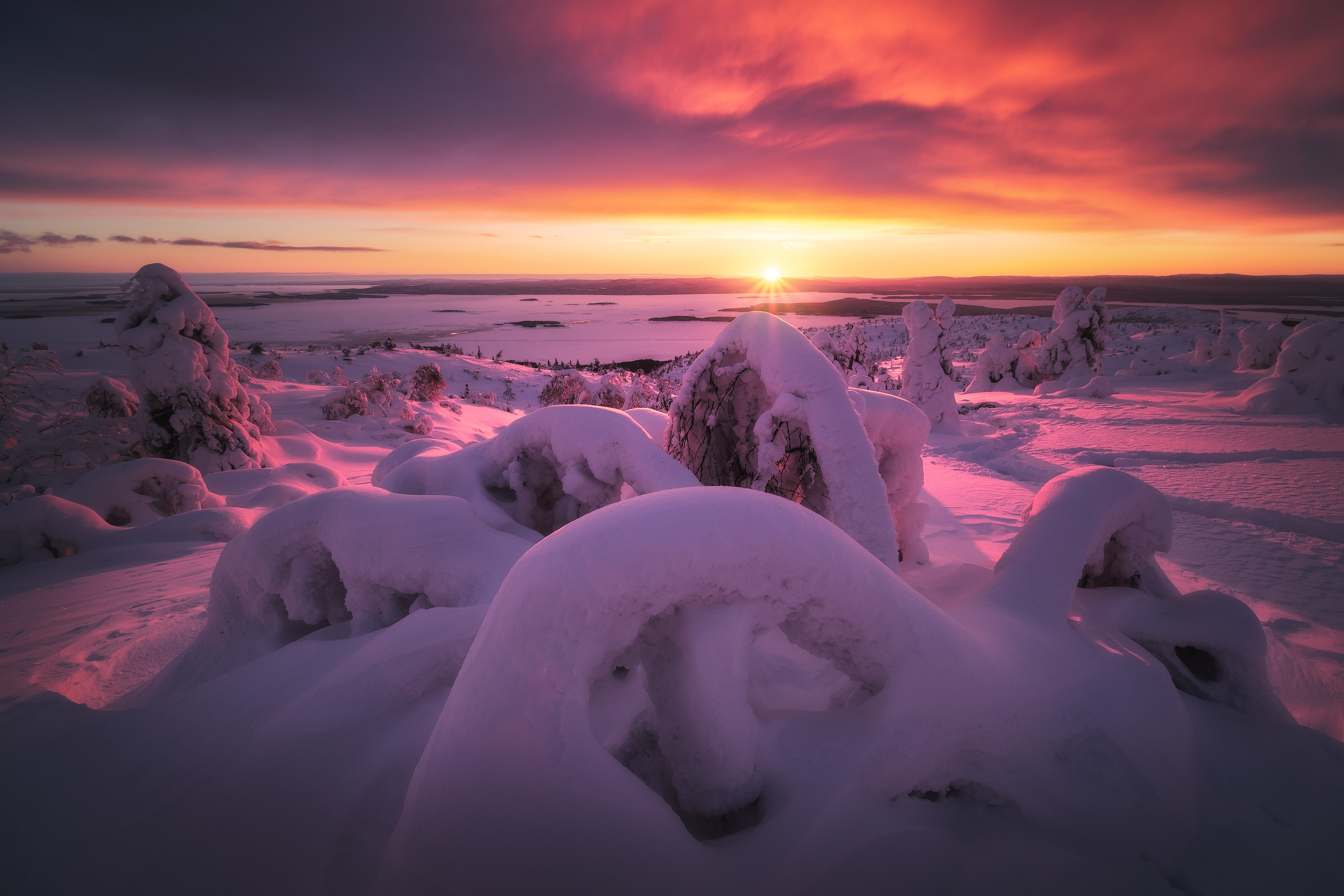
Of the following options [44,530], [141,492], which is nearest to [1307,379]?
[44,530]

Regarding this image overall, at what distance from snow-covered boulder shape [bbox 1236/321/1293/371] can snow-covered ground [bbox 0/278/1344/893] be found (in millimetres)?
20923

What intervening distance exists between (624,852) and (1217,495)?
31.6ft

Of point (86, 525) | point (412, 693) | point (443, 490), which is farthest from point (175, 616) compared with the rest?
point (412, 693)

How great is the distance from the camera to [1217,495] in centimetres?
683

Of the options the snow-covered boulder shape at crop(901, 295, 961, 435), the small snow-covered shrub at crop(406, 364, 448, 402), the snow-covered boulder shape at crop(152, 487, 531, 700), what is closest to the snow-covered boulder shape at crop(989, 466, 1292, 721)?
the snow-covered boulder shape at crop(152, 487, 531, 700)

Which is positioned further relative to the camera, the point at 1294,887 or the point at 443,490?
the point at 443,490

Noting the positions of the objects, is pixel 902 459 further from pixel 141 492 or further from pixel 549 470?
pixel 141 492

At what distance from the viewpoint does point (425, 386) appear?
1706 cm

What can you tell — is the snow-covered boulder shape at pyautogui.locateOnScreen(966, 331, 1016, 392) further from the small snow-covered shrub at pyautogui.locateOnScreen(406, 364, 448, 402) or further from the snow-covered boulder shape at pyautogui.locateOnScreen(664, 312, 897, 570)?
the small snow-covered shrub at pyautogui.locateOnScreen(406, 364, 448, 402)

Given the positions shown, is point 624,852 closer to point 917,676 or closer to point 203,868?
point 917,676

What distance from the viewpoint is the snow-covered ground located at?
59.8 inches

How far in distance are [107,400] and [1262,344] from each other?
32.9 m

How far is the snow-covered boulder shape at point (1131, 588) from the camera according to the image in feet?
8.79

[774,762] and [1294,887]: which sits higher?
[774,762]
